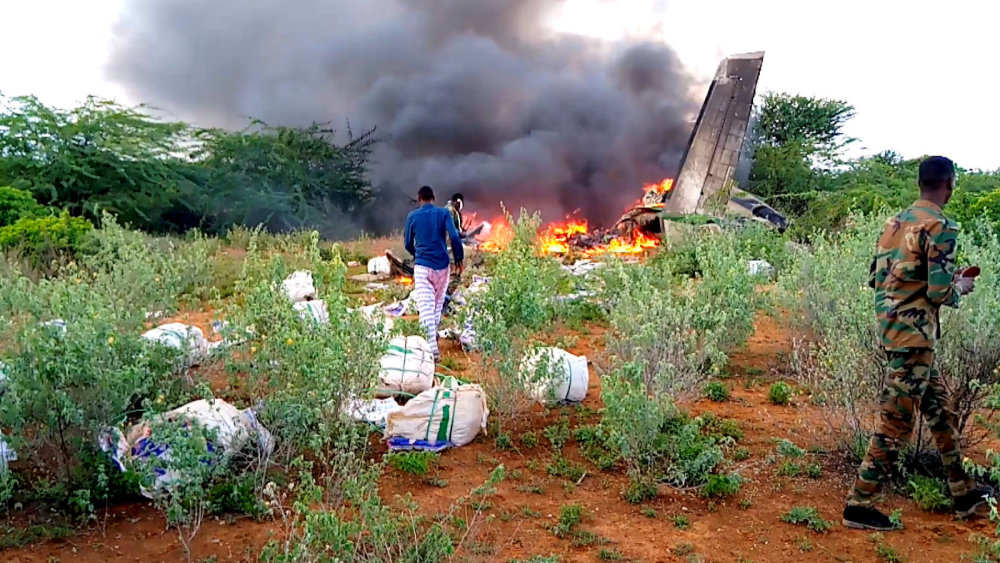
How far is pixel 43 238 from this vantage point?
1073cm

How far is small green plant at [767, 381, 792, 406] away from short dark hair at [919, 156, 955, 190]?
8.49ft

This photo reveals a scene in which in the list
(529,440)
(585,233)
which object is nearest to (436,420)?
(529,440)

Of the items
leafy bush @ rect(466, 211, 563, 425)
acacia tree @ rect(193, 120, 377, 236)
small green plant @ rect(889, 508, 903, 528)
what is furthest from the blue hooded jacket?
acacia tree @ rect(193, 120, 377, 236)

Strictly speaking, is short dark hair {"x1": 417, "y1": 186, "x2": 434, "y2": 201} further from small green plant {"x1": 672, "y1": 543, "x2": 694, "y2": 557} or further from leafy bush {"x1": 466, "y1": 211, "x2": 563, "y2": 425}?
small green plant {"x1": 672, "y1": 543, "x2": 694, "y2": 557}

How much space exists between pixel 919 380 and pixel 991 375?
1380 mm

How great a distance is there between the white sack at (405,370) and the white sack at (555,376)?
0.76 metres

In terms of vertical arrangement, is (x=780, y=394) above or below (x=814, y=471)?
above

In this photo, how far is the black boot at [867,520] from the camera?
3.51 meters

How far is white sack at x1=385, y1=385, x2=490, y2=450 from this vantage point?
4.50 metres

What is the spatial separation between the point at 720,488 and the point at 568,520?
895 millimetres

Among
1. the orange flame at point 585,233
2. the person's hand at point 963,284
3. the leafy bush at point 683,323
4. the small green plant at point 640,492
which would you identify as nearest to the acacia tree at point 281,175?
the orange flame at point 585,233

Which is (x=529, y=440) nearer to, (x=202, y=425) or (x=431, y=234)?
(x=202, y=425)

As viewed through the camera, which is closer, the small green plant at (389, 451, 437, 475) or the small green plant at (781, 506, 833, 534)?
the small green plant at (781, 506, 833, 534)

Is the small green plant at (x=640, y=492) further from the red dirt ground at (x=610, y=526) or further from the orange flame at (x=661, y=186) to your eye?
the orange flame at (x=661, y=186)
